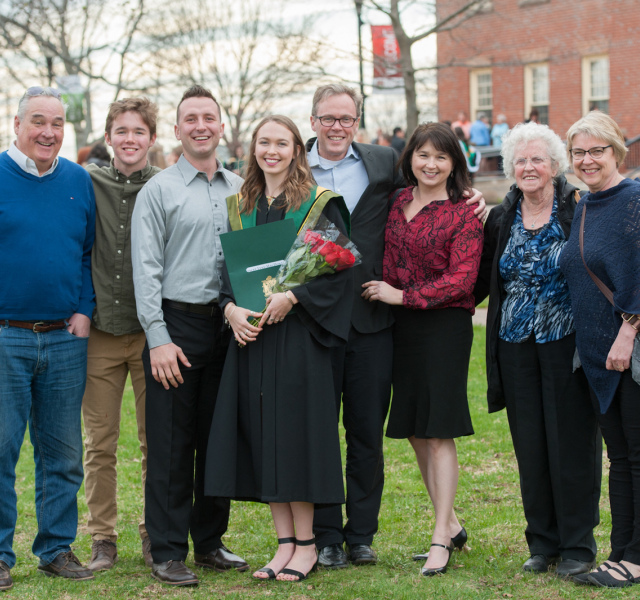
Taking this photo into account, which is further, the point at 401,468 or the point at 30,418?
the point at 401,468

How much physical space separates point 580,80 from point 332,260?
75.4ft

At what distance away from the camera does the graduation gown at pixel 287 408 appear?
4.36 metres

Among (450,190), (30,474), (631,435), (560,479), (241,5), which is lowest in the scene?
(30,474)

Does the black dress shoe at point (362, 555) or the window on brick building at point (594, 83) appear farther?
the window on brick building at point (594, 83)

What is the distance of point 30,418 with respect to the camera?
15.6 ft

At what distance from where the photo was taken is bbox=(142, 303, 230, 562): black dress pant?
14.9 ft

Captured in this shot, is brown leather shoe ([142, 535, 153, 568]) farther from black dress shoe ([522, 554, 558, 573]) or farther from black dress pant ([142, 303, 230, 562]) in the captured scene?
black dress shoe ([522, 554, 558, 573])

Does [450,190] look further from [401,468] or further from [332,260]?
[401,468]

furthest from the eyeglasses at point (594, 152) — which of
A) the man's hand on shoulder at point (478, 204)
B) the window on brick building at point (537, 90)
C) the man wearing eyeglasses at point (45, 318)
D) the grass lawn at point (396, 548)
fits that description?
the window on brick building at point (537, 90)

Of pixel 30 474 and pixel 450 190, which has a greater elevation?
pixel 450 190

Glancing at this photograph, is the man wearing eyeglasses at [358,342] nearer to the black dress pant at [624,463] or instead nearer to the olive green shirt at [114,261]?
the olive green shirt at [114,261]

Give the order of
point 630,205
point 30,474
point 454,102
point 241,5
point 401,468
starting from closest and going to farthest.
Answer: point 630,205 → point 401,468 → point 30,474 → point 454,102 → point 241,5

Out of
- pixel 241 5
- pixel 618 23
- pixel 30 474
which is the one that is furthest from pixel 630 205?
pixel 241 5

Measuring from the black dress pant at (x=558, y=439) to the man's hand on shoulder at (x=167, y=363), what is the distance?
69.9 inches
